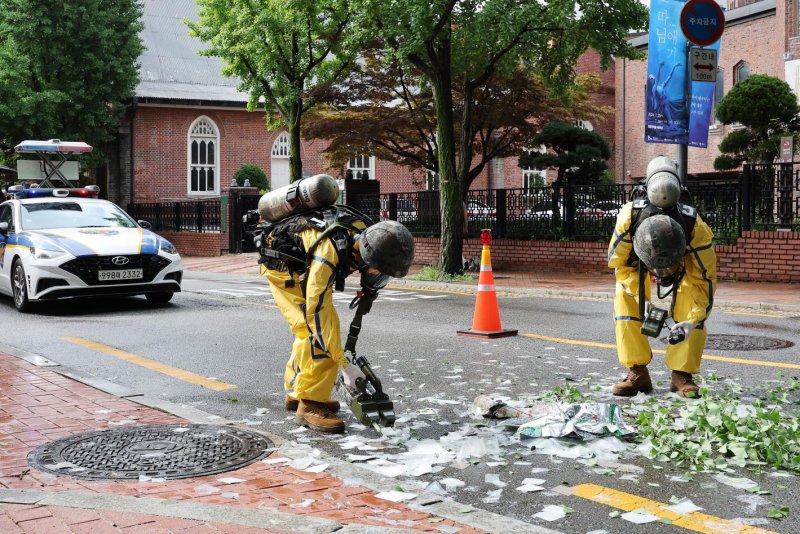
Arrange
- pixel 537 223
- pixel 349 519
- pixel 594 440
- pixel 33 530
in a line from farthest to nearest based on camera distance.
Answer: pixel 537 223, pixel 594 440, pixel 349 519, pixel 33 530

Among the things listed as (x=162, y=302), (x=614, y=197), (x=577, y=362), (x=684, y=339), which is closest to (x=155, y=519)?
(x=684, y=339)

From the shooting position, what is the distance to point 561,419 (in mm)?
5375

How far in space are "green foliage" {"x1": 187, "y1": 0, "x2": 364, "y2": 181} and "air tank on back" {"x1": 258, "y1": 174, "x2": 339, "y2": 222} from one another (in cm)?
1649

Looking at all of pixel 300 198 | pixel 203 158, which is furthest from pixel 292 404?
pixel 203 158

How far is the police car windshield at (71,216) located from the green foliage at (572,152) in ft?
47.8

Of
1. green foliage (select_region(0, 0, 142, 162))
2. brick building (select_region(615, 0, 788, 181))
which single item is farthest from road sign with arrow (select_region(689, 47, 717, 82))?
green foliage (select_region(0, 0, 142, 162))

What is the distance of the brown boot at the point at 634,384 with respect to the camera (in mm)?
6414

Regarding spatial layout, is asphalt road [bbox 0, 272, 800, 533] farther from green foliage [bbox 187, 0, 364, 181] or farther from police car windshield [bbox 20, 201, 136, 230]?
green foliage [bbox 187, 0, 364, 181]

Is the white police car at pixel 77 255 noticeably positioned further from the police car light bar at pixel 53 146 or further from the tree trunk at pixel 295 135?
the tree trunk at pixel 295 135

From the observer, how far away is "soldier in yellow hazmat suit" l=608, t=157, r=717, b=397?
19.2 ft

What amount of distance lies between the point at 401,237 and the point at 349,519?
5.84ft

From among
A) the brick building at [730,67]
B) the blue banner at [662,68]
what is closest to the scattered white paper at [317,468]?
the blue banner at [662,68]

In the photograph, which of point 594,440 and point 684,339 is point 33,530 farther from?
point 684,339

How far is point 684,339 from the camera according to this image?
19.9 feet
